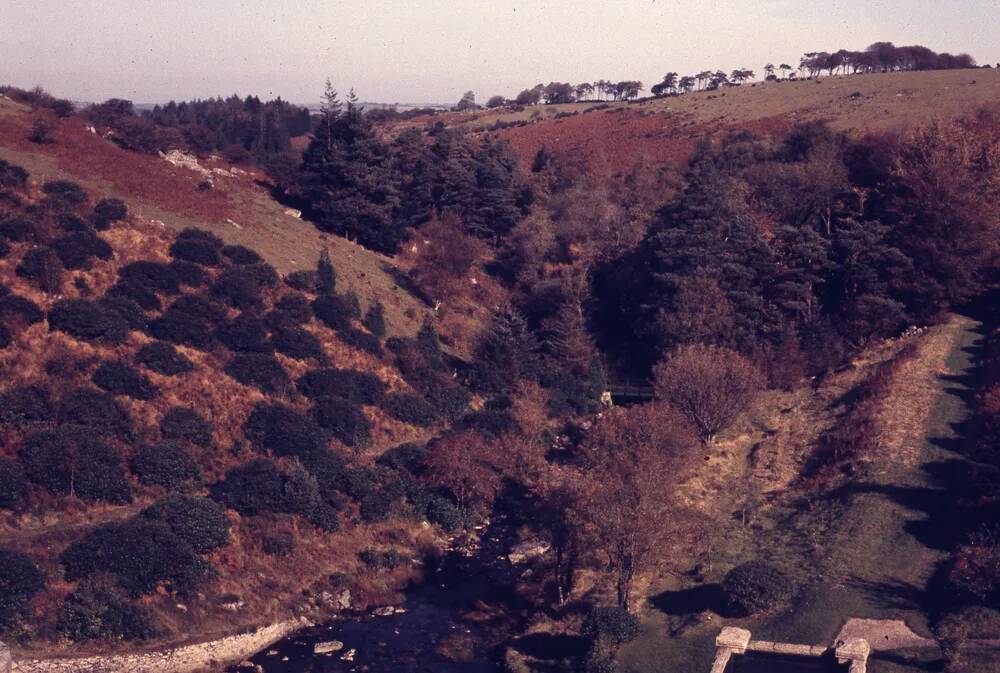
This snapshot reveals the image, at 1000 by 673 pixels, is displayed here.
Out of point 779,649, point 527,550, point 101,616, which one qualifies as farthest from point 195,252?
point 779,649

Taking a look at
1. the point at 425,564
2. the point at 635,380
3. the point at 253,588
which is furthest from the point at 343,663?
the point at 635,380

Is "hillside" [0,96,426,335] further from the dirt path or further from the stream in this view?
the dirt path

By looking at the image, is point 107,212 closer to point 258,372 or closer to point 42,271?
point 42,271

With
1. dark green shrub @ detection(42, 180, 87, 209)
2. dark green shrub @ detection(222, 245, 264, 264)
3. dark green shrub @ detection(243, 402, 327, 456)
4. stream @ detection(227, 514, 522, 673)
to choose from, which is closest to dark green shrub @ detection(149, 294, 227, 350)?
dark green shrub @ detection(243, 402, 327, 456)

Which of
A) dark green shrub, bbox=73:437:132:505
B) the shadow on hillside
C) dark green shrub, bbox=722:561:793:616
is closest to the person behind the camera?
dark green shrub, bbox=722:561:793:616

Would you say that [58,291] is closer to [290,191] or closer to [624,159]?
[290,191]

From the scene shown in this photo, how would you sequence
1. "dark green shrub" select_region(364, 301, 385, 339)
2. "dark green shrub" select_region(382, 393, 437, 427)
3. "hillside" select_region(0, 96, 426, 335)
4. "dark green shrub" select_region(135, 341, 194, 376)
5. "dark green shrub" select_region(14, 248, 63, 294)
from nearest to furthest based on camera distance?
1. "dark green shrub" select_region(135, 341, 194, 376)
2. "dark green shrub" select_region(14, 248, 63, 294)
3. "dark green shrub" select_region(382, 393, 437, 427)
4. "dark green shrub" select_region(364, 301, 385, 339)
5. "hillside" select_region(0, 96, 426, 335)

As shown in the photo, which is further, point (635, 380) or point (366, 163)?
point (366, 163)
